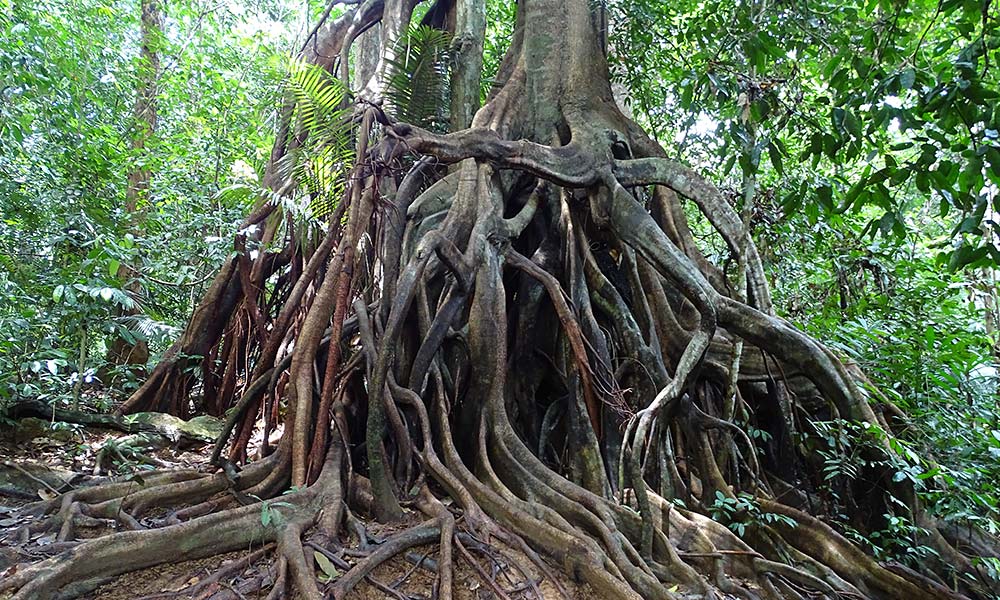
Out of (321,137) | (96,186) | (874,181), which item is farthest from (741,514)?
(96,186)

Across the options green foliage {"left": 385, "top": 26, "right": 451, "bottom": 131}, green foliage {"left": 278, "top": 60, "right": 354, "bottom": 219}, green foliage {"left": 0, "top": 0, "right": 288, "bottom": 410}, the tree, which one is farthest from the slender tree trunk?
green foliage {"left": 385, "top": 26, "right": 451, "bottom": 131}

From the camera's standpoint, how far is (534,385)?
153 inches

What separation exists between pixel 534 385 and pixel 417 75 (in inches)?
97.6

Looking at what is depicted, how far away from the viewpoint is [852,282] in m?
5.03

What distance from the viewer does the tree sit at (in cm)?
261

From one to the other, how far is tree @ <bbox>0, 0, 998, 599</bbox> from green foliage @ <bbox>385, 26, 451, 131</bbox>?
0.09ft

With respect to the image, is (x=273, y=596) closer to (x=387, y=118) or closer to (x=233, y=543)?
(x=233, y=543)

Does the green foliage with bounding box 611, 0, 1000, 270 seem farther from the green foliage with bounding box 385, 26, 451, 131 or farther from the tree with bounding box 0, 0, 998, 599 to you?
the green foliage with bounding box 385, 26, 451, 131

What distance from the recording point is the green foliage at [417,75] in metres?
4.70

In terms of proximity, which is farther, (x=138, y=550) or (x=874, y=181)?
(x=138, y=550)

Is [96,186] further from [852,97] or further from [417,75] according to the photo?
[852,97]

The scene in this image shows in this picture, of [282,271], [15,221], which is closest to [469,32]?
[282,271]

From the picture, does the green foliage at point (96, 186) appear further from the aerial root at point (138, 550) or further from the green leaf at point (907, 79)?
the green leaf at point (907, 79)

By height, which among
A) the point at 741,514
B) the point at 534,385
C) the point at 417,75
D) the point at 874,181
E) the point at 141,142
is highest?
the point at 141,142
